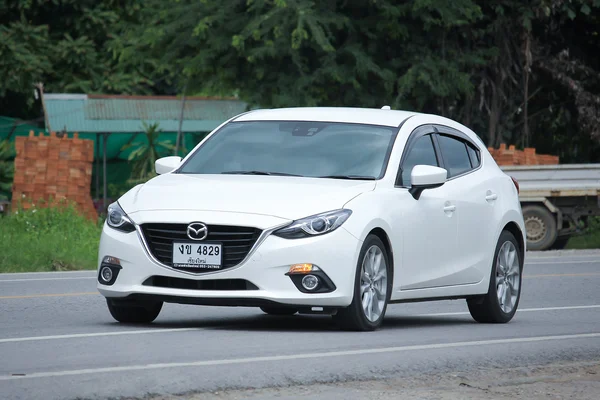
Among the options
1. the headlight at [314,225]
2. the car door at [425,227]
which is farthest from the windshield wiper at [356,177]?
the headlight at [314,225]

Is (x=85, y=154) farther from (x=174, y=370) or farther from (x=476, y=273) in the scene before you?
(x=174, y=370)

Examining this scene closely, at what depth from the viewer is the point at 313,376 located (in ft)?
25.0

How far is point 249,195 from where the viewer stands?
9500 mm

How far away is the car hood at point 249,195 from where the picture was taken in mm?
9328

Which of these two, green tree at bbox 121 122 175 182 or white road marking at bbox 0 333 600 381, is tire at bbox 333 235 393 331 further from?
green tree at bbox 121 122 175 182

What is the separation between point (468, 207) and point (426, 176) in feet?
3.60

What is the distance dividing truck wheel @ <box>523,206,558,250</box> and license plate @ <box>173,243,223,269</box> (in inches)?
693

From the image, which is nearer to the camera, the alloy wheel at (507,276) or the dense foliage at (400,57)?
the alloy wheel at (507,276)

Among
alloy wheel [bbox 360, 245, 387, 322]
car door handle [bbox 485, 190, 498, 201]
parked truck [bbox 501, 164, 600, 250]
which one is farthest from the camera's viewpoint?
parked truck [bbox 501, 164, 600, 250]

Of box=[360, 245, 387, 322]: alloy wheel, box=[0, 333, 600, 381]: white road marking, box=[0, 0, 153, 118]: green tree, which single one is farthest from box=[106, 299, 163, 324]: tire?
box=[0, 0, 153, 118]: green tree

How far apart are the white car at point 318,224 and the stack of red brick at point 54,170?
48.6 ft

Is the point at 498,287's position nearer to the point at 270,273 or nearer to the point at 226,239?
the point at 270,273

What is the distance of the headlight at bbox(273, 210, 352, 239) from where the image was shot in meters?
9.22

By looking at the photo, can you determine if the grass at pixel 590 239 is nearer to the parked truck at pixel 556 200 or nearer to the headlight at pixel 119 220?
the parked truck at pixel 556 200
